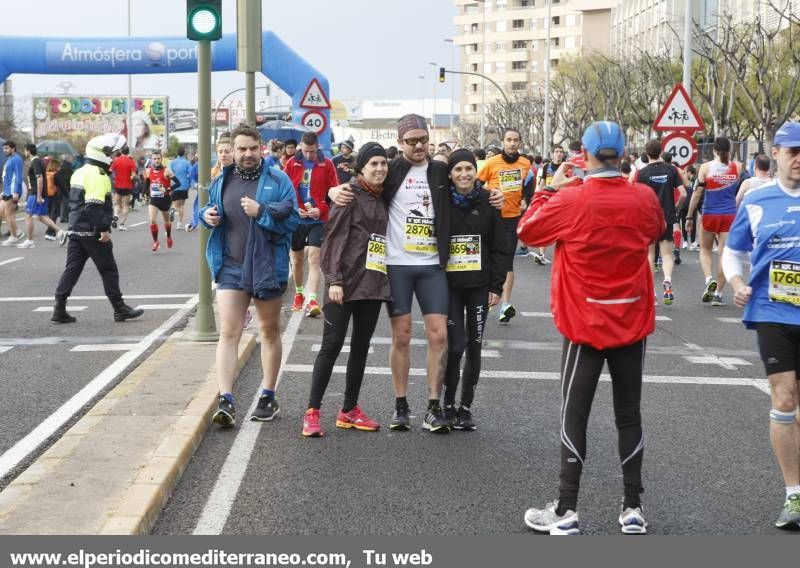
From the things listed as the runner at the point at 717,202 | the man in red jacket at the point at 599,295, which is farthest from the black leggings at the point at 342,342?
the runner at the point at 717,202

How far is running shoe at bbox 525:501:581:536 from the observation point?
542cm

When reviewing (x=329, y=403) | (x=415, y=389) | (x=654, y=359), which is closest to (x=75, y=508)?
(x=329, y=403)

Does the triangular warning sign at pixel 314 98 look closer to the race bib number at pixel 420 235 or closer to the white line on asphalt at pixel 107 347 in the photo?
the white line on asphalt at pixel 107 347

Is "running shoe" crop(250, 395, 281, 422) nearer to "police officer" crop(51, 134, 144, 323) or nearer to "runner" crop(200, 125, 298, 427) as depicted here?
"runner" crop(200, 125, 298, 427)

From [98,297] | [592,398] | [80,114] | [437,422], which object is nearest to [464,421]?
[437,422]

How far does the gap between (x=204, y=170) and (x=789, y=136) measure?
5.82 metres

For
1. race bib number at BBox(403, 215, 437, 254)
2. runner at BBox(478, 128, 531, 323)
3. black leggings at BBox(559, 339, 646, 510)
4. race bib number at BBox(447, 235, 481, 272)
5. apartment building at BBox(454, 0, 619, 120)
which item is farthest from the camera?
apartment building at BBox(454, 0, 619, 120)

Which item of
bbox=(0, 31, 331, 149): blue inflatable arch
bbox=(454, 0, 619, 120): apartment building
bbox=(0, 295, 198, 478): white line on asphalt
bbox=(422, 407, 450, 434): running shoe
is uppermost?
bbox=(454, 0, 619, 120): apartment building

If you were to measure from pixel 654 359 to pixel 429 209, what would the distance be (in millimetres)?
4117

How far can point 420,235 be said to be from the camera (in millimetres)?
7457

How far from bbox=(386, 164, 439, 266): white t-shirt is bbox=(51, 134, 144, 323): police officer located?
6.07 meters

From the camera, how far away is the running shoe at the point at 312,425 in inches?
295

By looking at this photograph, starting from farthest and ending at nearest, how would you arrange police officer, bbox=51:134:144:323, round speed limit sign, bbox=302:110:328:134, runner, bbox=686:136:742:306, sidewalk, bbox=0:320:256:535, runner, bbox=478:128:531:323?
round speed limit sign, bbox=302:110:328:134 < runner, bbox=686:136:742:306 < runner, bbox=478:128:531:323 < police officer, bbox=51:134:144:323 < sidewalk, bbox=0:320:256:535

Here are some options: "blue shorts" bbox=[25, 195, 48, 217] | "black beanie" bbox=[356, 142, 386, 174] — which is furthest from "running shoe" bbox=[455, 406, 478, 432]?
"blue shorts" bbox=[25, 195, 48, 217]
